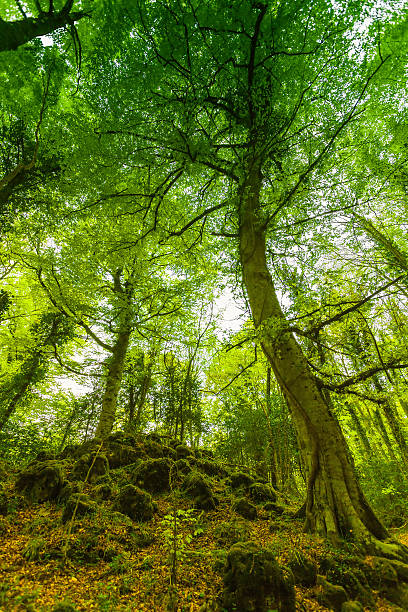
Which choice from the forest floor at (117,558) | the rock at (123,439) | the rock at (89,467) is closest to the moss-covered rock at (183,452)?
the rock at (123,439)

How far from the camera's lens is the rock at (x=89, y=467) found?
562cm

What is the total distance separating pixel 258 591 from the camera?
8.63 feet

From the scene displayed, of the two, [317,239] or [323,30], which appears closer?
[323,30]

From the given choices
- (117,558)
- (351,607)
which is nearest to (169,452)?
(117,558)

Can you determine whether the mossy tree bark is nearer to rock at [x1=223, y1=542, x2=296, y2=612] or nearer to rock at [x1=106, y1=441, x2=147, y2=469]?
rock at [x1=106, y1=441, x2=147, y2=469]

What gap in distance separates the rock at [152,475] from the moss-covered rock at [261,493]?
2033 mm

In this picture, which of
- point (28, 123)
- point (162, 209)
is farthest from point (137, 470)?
point (28, 123)

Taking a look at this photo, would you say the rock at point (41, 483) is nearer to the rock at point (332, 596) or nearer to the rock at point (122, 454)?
the rock at point (122, 454)

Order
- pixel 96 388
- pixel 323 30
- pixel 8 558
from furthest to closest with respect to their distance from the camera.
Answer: pixel 96 388
pixel 323 30
pixel 8 558

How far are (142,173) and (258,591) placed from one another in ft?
23.5

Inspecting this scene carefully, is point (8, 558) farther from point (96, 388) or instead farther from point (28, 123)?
point (28, 123)

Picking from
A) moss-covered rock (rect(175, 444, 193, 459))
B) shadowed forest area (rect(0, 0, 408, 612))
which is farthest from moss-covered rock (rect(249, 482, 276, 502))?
moss-covered rock (rect(175, 444, 193, 459))

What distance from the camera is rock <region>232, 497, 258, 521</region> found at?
518 centimetres

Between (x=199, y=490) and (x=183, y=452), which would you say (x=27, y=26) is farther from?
(x=183, y=452)
